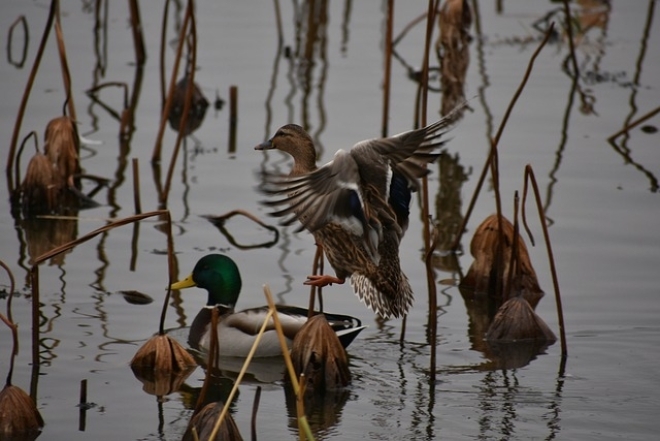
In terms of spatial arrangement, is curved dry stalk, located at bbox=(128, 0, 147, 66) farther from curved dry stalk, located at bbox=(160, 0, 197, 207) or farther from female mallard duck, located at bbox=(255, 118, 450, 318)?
female mallard duck, located at bbox=(255, 118, 450, 318)

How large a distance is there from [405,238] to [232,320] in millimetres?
2077

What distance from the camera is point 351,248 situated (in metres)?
6.75

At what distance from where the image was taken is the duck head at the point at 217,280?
7668 millimetres

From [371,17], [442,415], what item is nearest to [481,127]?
[371,17]

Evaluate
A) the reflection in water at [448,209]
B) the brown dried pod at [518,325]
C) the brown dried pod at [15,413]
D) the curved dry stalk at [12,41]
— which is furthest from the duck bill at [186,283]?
the curved dry stalk at [12,41]

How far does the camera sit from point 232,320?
7.55m

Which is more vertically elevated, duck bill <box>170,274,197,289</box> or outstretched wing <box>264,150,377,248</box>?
outstretched wing <box>264,150,377,248</box>

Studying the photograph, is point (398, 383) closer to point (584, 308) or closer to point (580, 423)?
point (580, 423)

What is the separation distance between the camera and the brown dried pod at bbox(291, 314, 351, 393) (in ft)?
21.3

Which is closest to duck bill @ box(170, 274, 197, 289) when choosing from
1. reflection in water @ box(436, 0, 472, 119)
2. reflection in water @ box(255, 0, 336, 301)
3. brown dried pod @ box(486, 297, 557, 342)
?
brown dried pod @ box(486, 297, 557, 342)

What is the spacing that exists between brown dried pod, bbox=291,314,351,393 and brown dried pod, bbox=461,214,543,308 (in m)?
1.57

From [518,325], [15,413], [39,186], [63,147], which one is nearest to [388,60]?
[63,147]

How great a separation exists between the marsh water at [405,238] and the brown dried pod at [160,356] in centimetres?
11

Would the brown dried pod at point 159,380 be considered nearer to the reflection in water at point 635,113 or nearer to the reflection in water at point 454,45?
the reflection in water at point 454,45
